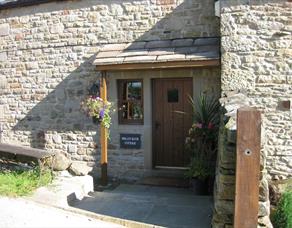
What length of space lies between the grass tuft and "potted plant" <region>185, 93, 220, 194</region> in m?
2.66

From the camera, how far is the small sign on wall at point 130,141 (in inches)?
308

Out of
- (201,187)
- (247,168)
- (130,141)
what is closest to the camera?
(247,168)

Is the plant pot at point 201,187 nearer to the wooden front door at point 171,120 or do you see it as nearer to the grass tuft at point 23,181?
the wooden front door at point 171,120

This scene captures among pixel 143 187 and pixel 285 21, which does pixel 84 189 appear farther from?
pixel 285 21

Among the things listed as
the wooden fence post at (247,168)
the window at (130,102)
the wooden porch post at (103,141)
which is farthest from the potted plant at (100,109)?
the wooden fence post at (247,168)

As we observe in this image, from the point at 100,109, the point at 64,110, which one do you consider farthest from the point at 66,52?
the point at 100,109

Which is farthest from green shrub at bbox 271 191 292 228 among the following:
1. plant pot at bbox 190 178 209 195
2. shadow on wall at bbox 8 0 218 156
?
shadow on wall at bbox 8 0 218 156

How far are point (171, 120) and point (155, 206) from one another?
2288 mm

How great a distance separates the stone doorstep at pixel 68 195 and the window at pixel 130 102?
165cm

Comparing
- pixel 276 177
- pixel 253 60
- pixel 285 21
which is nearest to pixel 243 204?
pixel 276 177

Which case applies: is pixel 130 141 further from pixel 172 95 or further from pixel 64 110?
pixel 64 110

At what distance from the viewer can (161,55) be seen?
7098mm

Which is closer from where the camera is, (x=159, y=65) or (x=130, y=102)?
(x=159, y=65)

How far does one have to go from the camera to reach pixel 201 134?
268 inches
